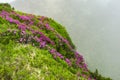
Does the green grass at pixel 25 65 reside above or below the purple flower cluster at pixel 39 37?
below

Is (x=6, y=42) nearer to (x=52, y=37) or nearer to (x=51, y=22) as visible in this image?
(x=52, y=37)

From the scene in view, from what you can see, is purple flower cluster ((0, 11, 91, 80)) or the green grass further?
purple flower cluster ((0, 11, 91, 80))

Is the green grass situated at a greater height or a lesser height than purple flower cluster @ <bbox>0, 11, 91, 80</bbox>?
lesser

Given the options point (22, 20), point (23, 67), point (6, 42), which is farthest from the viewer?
point (22, 20)

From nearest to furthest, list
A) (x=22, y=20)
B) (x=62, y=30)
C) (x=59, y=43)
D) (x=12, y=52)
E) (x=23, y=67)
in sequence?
(x=23, y=67)
(x=12, y=52)
(x=59, y=43)
(x=22, y=20)
(x=62, y=30)

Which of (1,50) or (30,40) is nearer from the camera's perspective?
(1,50)

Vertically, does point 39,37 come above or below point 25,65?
above

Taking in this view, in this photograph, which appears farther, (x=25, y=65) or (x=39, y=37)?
(x=39, y=37)

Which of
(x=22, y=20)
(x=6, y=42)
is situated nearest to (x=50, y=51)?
(x=6, y=42)

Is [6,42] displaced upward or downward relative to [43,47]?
downward

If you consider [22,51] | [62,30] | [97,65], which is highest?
[97,65]

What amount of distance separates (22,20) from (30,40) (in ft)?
38.2

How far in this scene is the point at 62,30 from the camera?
119 ft

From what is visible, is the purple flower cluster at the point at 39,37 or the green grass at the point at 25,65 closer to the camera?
the green grass at the point at 25,65
